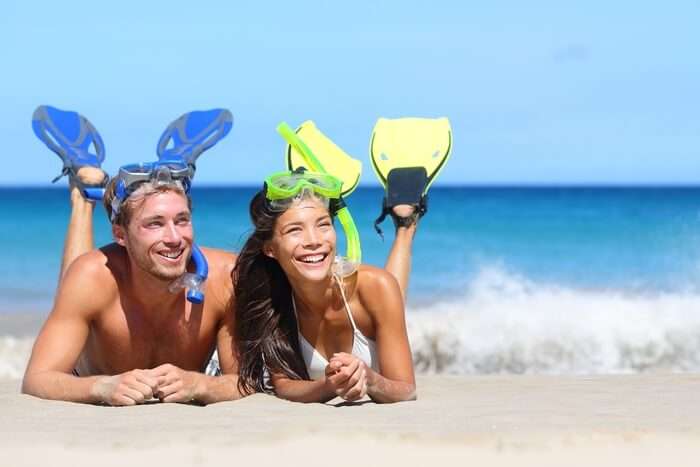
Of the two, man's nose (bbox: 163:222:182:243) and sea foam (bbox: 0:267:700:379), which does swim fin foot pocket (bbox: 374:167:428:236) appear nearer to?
man's nose (bbox: 163:222:182:243)

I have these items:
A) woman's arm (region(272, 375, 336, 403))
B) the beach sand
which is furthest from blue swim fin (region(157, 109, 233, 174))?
the beach sand

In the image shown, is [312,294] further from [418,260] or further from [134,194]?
[418,260]

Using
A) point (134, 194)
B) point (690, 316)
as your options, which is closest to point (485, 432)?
point (134, 194)

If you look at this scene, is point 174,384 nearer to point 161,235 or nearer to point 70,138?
point 161,235

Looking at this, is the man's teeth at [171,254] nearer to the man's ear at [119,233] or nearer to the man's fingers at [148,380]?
the man's ear at [119,233]

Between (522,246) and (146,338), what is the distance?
23279 mm

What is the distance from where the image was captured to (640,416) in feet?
15.9

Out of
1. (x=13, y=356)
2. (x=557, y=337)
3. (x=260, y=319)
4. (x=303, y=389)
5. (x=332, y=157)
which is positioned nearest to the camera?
(x=303, y=389)

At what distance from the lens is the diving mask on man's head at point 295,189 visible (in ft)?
17.9

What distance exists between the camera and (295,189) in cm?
544

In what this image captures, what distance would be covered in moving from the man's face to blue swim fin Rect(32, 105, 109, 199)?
1.93 meters

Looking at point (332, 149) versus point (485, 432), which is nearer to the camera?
point (485, 432)

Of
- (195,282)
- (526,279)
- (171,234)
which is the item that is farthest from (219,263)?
(526,279)

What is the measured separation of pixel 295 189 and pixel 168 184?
1.82ft
